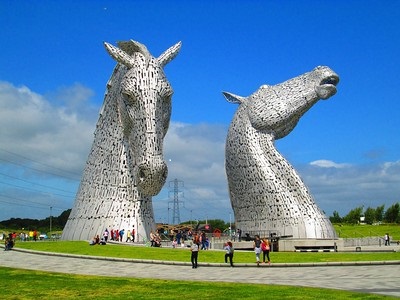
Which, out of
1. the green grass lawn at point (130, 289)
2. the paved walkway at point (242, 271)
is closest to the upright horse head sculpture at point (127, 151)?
the paved walkway at point (242, 271)

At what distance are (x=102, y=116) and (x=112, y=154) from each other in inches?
99.4

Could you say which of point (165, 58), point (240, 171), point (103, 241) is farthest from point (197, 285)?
point (240, 171)

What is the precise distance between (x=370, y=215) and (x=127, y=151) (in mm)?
68866

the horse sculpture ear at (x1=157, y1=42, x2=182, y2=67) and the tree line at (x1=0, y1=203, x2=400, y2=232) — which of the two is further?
the tree line at (x1=0, y1=203, x2=400, y2=232)

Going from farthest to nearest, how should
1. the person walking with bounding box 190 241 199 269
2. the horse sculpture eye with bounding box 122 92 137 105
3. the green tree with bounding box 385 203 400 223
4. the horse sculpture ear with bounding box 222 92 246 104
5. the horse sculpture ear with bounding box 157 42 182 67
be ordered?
the green tree with bounding box 385 203 400 223, the horse sculpture ear with bounding box 222 92 246 104, the horse sculpture ear with bounding box 157 42 182 67, the horse sculpture eye with bounding box 122 92 137 105, the person walking with bounding box 190 241 199 269

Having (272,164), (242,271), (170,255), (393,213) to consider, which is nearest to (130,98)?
(170,255)

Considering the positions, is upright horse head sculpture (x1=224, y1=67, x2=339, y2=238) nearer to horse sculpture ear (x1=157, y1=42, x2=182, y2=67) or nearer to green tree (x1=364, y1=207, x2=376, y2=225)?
horse sculpture ear (x1=157, y1=42, x2=182, y2=67)

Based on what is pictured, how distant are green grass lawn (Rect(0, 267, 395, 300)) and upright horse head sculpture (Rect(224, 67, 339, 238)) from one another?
1977cm

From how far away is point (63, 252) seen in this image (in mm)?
21844

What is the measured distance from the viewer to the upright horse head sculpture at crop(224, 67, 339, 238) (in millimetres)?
32688

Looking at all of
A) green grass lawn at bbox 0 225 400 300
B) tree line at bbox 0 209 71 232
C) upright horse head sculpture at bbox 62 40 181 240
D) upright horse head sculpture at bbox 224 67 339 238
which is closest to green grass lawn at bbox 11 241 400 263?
upright horse head sculpture at bbox 62 40 181 240

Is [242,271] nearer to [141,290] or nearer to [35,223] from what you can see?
[141,290]

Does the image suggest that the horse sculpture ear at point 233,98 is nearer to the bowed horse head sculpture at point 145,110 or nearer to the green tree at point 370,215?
the bowed horse head sculpture at point 145,110

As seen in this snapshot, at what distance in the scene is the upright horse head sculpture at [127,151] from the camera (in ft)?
82.2
